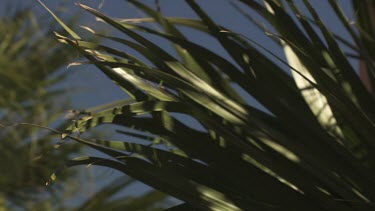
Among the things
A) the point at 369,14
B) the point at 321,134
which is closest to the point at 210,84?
the point at 321,134

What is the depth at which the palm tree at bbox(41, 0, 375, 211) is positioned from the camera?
96cm

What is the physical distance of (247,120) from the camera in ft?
3.23

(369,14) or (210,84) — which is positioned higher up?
(369,14)

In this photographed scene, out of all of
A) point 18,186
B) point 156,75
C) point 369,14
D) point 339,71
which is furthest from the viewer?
point 18,186

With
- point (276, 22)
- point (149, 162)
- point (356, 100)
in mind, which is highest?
point (276, 22)

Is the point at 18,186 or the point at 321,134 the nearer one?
the point at 321,134

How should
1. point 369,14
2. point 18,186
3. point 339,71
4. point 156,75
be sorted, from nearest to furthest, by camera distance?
point 156,75 → point 339,71 → point 369,14 → point 18,186

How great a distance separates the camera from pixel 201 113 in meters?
0.93

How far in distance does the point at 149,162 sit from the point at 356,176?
0.29 metres

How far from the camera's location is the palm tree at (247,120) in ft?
3.15

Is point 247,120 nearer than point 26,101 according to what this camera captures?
Yes

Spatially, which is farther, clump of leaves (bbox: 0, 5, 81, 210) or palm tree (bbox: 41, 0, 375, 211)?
clump of leaves (bbox: 0, 5, 81, 210)

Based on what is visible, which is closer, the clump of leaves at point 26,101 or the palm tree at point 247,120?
the palm tree at point 247,120

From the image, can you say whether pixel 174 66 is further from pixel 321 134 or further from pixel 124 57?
pixel 321 134
